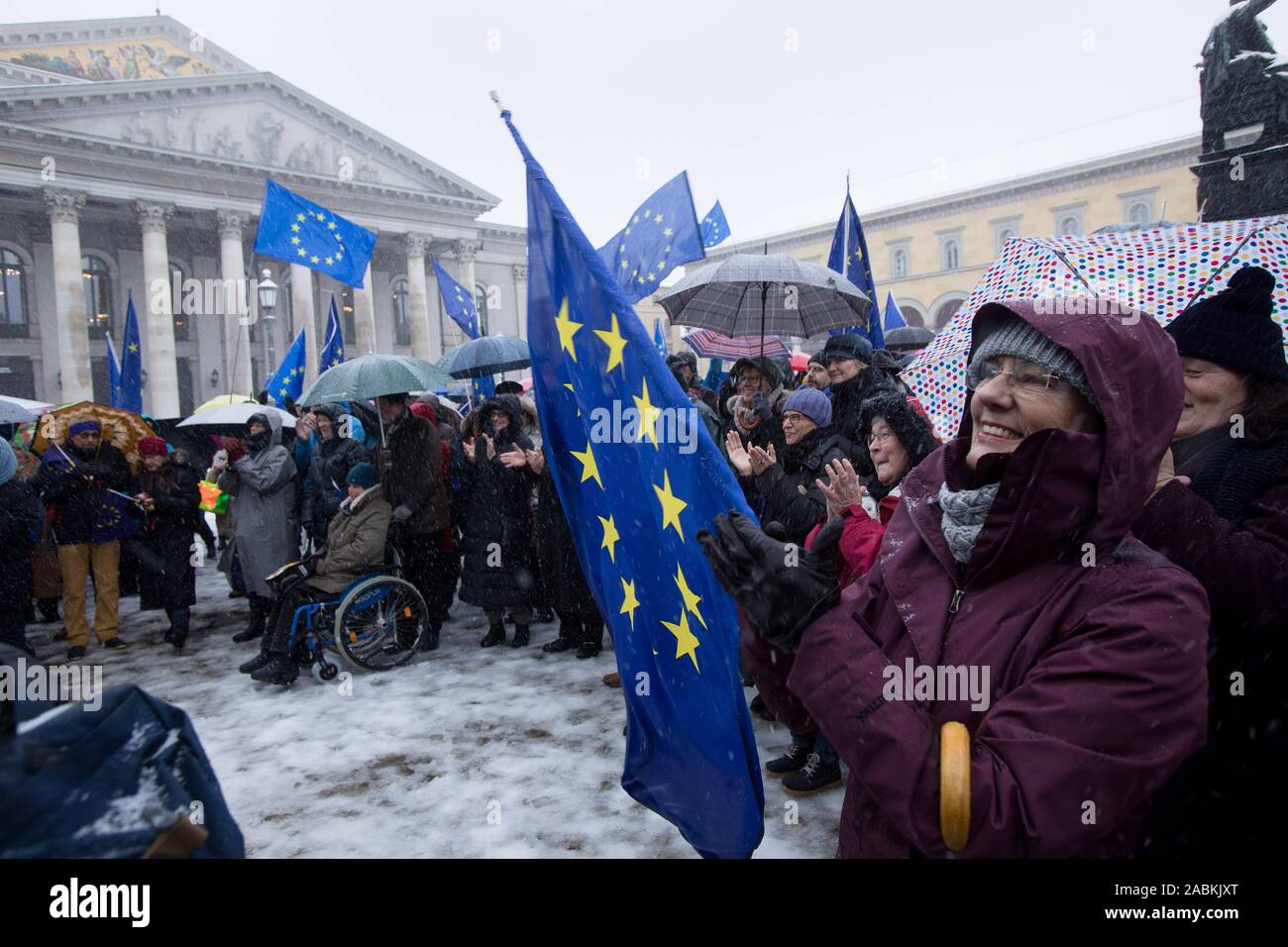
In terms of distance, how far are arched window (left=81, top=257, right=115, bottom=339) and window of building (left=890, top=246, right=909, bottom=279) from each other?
38.9 metres

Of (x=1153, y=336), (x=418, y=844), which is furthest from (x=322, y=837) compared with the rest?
(x=1153, y=336)

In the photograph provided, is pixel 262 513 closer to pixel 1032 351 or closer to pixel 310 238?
pixel 310 238

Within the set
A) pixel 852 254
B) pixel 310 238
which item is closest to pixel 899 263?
pixel 852 254

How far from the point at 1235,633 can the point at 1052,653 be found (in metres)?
0.86

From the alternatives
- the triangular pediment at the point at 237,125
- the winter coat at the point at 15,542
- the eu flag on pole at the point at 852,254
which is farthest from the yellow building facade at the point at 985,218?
the winter coat at the point at 15,542

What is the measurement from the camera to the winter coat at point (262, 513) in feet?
21.2

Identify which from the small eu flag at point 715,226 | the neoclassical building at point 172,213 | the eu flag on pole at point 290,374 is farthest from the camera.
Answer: the neoclassical building at point 172,213

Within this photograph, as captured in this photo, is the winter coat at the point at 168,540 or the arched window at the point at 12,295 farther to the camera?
the arched window at the point at 12,295

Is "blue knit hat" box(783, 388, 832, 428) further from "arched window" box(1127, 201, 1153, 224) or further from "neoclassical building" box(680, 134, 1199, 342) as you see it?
"arched window" box(1127, 201, 1153, 224)

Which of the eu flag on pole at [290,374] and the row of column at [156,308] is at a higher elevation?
the row of column at [156,308]

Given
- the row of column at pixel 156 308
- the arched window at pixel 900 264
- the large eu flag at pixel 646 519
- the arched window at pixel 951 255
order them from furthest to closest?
the arched window at pixel 900 264
the arched window at pixel 951 255
the row of column at pixel 156 308
the large eu flag at pixel 646 519

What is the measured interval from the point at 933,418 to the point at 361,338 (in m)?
35.2

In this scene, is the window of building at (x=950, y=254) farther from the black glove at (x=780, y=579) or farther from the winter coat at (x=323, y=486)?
the black glove at (x=780, y=579)

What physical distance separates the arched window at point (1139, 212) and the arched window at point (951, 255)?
26.8 ft
